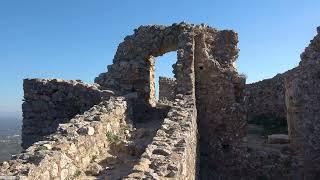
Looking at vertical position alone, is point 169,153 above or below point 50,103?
below

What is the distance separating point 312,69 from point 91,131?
761cm

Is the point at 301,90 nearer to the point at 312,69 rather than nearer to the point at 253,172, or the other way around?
the point at 312,69

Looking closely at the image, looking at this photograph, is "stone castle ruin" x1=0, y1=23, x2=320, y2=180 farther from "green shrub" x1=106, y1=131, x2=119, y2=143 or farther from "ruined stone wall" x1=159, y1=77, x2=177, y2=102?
"ruined stone wall" x1=159, y1=77, x2=177, y2=102

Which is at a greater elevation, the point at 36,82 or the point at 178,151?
the point at 36,82

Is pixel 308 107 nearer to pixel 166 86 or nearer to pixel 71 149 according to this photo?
pixel 71 149

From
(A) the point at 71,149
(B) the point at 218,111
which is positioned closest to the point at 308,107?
(B) the point at 218,111

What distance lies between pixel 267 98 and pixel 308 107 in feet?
29.7

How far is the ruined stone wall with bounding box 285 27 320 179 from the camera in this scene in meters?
15.0

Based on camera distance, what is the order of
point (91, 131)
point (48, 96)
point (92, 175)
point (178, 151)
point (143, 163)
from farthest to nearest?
point (48, 96) < point (91, 131) < point (92, 175) < point (178, 151) < point (143, 163)

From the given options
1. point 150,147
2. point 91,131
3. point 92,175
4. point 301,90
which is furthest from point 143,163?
point 301,90

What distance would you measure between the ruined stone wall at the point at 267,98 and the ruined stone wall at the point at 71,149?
12069mm

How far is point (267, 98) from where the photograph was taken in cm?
2419

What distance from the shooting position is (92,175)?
9.45 metres

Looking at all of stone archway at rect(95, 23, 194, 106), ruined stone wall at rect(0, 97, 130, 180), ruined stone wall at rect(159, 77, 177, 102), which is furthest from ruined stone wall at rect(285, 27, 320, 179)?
ruined stone wall at rect(159, 77, 177, 102)
